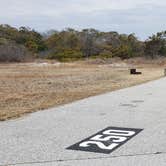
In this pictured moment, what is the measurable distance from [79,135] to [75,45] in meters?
69.1

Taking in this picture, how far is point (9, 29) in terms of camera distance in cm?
8462

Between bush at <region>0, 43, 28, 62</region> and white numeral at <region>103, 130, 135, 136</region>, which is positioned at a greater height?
bush at <region>0, 43, 28, 62</region>

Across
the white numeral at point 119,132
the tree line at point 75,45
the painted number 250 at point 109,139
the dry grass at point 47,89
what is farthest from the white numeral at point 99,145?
the tree line at point 75,45

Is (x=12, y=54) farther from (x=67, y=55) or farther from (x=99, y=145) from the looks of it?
(x=99, y=145)

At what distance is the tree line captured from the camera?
64.6m

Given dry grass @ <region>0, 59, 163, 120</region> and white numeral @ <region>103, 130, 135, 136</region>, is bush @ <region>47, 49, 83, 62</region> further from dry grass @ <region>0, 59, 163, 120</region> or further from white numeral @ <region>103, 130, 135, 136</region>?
white numeral @ <region>103, 130, 135, 136</region>

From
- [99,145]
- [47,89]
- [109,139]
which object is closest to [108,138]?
[109,139]

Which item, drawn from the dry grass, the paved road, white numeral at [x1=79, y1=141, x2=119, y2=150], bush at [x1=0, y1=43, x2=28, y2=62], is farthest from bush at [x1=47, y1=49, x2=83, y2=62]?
white numeral at [x1=79, y1=141, x2=119, y2=150]

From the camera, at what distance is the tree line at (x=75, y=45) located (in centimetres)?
6460

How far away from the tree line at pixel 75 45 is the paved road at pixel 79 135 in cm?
5009

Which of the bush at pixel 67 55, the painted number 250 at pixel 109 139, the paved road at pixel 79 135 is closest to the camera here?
the paved road at pixel 79 135

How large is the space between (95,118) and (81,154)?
142 inches

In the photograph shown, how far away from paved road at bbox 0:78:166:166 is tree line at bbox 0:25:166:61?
164 feet

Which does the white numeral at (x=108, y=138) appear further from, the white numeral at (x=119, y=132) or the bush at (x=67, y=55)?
the bush at (x=67, y=55)
